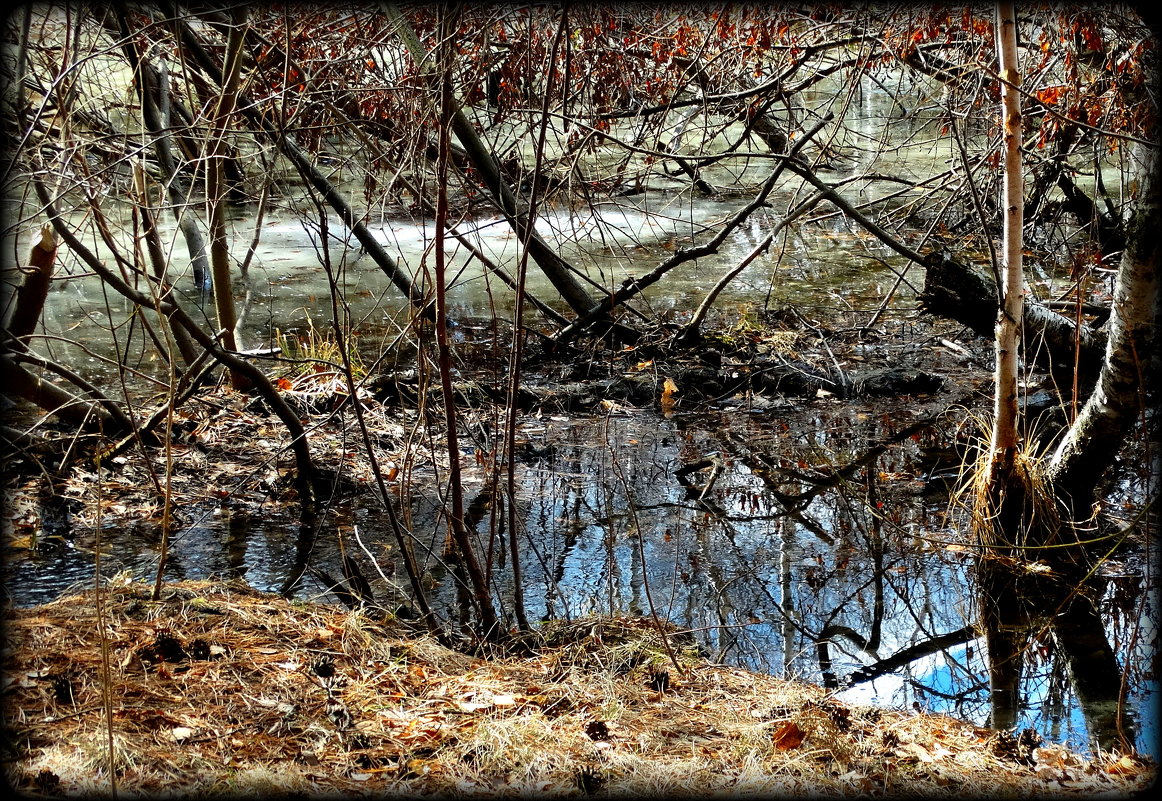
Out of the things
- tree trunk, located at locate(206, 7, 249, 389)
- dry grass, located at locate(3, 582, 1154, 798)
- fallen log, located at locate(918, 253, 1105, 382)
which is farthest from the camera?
fallen log, located at locate(918, 253, 1105, 382)

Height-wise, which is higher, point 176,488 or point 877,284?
point 877,284

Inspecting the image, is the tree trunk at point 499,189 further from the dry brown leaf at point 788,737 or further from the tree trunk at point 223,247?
the dry brown leaf at point 788,737

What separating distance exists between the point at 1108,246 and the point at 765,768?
26.5ft

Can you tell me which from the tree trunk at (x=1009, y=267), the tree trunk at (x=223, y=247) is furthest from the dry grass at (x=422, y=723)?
the tree trunk at (x=223, y=247)

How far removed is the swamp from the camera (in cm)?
340

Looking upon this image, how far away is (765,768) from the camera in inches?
126

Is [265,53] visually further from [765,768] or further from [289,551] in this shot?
[765,768]

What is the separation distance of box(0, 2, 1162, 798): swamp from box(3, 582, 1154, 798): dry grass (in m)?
0.02

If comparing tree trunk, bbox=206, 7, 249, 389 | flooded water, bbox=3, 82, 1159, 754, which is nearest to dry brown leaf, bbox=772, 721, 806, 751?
flooded water, bbox=3, 82, 1159, 754

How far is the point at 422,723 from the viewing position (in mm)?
3451

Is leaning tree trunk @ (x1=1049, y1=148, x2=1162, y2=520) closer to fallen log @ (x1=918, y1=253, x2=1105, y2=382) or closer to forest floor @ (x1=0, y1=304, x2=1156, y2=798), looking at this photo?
fallen log @ (x1=918, y1=253, x2=1105, y2=382)

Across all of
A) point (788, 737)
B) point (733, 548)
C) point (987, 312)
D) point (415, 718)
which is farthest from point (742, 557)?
point (987, 312)

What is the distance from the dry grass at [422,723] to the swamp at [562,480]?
18mm

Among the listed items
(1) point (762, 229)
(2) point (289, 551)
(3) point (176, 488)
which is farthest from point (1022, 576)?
(1) point (762, 229)
